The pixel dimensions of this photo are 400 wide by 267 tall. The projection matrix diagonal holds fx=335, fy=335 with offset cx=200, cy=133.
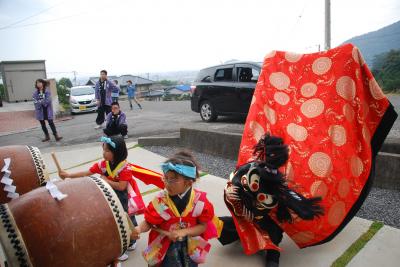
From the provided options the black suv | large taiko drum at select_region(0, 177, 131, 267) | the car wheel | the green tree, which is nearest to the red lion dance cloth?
large taiko drum at select_region(0, 177, 131, 267)

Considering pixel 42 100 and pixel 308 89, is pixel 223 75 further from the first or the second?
pixel 308 89

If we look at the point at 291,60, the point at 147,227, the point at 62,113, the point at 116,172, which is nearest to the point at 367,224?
the point at 291,60

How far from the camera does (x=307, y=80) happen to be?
3.07 meters

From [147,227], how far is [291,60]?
2115 millimetres

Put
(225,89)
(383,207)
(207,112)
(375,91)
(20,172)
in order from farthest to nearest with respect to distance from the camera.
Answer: (207,112)
(225,89)
(383,207)
(375,91)
(20,172)

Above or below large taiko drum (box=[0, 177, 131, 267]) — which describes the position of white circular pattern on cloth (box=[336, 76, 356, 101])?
above

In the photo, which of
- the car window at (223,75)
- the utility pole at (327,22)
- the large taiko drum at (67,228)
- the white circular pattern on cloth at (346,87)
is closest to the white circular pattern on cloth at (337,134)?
the white circular pattern on cloth at (346,87)

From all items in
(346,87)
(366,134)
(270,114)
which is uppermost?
(346,87)

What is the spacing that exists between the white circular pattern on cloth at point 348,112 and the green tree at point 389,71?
47.2 ft

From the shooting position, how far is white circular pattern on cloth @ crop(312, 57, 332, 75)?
295cm

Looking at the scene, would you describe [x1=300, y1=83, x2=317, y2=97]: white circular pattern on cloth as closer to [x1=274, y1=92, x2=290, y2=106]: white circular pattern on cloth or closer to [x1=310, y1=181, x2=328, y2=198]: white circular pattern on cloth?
[x1=274, y1=92, x2=290, y2=106]: white circular pattern on cloth

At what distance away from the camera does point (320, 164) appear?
2.64 meters

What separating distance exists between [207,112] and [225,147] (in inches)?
136

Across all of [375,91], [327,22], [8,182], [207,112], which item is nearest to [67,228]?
[8,182]
